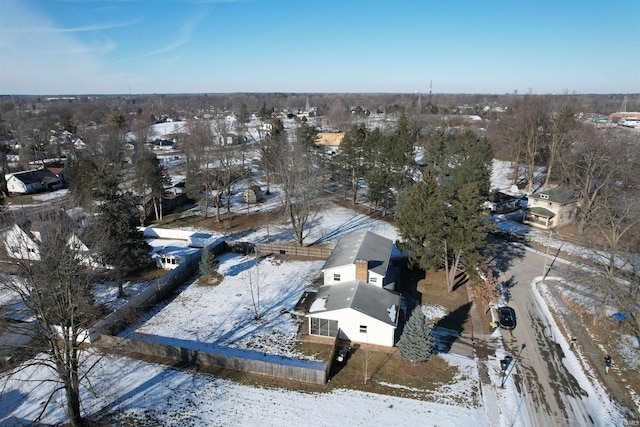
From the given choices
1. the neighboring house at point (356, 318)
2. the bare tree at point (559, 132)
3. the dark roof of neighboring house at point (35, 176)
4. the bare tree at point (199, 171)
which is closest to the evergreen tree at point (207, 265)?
the neighboring house at point (356, 318)

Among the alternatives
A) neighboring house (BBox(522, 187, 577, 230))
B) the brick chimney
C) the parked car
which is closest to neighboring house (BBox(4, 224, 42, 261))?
the brick chimney

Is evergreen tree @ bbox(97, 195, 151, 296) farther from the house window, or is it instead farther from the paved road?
the paved road

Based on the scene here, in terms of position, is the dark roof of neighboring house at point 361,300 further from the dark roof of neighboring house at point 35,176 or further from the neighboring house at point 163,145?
the neighboring house at point 163,145

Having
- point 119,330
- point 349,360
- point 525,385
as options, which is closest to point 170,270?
point 119,330

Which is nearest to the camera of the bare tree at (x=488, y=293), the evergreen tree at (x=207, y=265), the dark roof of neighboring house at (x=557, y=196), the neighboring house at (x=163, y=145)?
the bare tree at (x=488, y=293)

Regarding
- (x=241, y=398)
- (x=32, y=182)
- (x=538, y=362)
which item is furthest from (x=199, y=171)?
(x=538, y=362)

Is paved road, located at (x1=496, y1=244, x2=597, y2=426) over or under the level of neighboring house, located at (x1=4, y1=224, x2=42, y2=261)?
under

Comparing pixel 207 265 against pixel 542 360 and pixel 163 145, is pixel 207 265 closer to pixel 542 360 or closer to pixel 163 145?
pixel 542 360

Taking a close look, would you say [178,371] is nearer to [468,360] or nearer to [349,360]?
[349,360]
